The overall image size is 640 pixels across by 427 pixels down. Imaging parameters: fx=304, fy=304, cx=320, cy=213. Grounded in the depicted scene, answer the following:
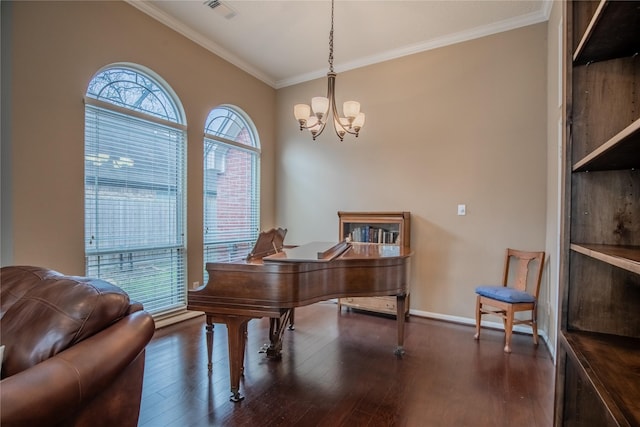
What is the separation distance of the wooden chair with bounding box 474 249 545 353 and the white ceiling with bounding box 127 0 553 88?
2443 millimetres

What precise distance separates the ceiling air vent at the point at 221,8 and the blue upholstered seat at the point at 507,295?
12.4 feet

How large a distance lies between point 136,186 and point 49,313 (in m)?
2.11

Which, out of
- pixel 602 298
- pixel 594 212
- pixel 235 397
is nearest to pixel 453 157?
pixel 594 212

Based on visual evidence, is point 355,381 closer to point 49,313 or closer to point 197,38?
point 49,313

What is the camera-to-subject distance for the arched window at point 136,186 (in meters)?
2.78

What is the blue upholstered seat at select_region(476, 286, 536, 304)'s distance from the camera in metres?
2.73

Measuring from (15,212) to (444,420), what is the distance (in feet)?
10.8

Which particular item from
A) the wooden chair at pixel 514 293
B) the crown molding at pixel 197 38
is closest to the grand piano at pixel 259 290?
the wooden chair at pixel 514 293

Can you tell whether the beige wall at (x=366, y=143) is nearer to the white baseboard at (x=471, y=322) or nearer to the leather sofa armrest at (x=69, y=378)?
the white baseboard at (x=471, y=322)

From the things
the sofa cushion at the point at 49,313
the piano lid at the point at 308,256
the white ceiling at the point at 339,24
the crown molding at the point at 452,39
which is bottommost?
the sofa cushion at the point at 49,313

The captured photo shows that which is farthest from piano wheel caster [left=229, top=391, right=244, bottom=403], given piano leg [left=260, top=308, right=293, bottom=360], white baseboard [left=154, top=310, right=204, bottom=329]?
white baseboard [left=154, top=310, right=204, bottom=329]

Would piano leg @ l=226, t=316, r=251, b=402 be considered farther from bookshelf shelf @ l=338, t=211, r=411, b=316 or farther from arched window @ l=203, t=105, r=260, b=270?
arched window @ l=203, t=105, r=260, b=270

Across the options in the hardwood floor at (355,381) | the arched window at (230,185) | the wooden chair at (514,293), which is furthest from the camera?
the arched window at (230,185)

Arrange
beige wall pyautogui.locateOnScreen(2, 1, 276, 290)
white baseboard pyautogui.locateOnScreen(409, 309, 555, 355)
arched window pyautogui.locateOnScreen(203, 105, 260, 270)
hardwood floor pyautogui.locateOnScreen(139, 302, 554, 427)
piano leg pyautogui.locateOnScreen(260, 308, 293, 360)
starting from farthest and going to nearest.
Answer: arched window pyautogui.locateOnScreen(203, 105, 260, 270), white baseboard pyautogui.locateOnScreen(409, 309, 555, 355), piano leg pyautogui.locateOnScreen(260, 308, 293, 360), beige wall pyautogui.locateOnScreen(2, 1, 276, 290), hardwood floor pyautogui.locateOnScreen(139, 302, 554, 427)
